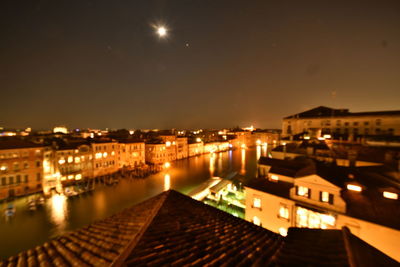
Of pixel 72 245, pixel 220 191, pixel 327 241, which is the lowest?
pixel 220 191

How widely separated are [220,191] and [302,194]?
395 inches

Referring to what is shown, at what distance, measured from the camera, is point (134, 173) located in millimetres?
30703

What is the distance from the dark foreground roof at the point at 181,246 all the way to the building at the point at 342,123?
28.9 metres

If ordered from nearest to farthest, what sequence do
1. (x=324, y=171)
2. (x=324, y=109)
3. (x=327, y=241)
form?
1. (x=327, y=241)
2. (x=324, y=171)
3. (x=324, y=109)

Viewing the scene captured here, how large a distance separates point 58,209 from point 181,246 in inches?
840

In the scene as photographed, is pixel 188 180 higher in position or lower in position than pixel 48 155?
lower

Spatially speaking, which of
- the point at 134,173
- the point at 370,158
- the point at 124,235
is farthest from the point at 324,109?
the point at 124,235

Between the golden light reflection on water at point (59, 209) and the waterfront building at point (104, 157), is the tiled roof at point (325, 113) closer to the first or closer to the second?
the waterfront building at point (104, 157)

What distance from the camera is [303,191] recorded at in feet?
33.2

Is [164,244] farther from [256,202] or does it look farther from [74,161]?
[74,161]

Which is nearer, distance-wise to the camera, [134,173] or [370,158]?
[370,158]

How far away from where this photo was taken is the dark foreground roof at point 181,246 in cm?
313

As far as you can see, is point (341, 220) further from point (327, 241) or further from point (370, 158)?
point (370, 158)

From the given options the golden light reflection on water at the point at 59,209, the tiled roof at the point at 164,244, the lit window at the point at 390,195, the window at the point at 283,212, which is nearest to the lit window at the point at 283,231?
the window at the point at 283,212
